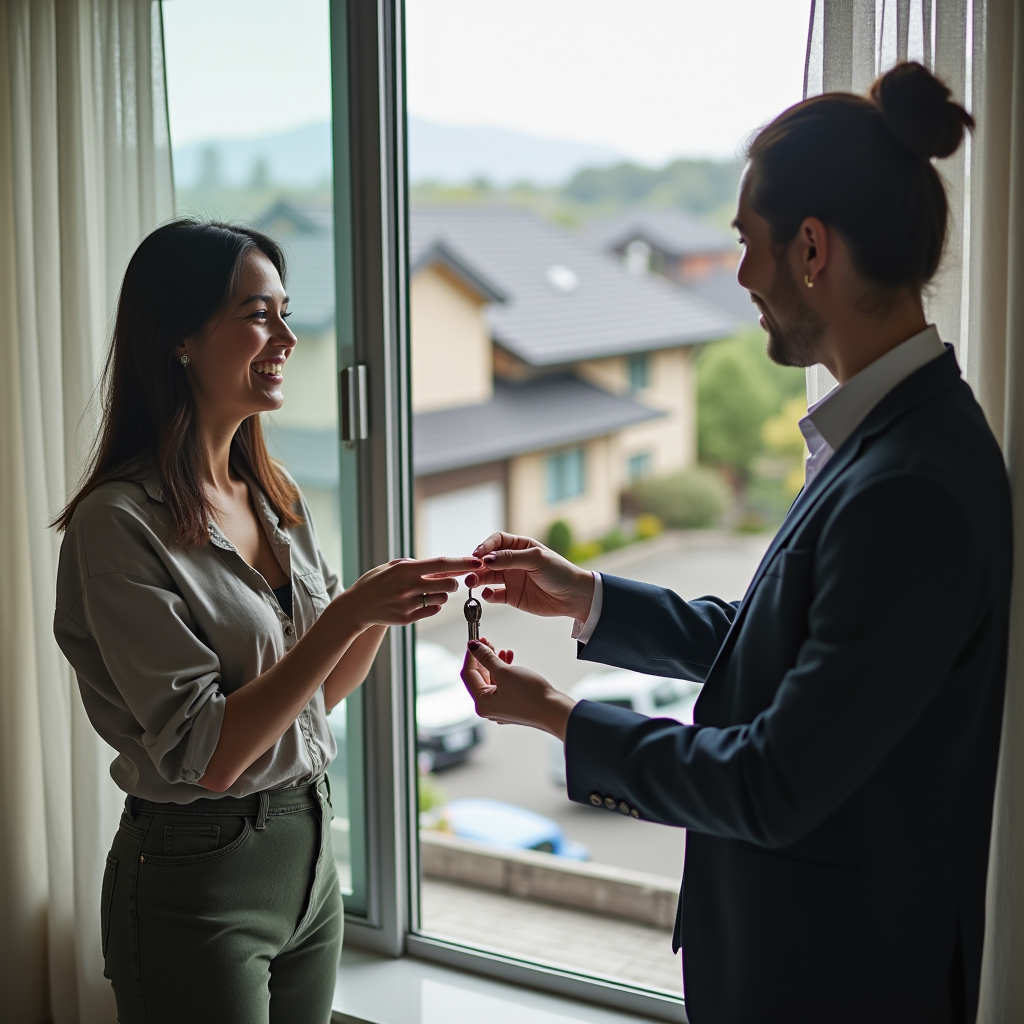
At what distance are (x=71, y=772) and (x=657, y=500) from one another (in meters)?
11.7

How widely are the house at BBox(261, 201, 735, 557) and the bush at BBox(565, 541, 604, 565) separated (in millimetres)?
160

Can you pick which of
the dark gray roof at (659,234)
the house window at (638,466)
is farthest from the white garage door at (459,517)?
the dark gray roof at (659,234)

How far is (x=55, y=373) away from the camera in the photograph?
202cm

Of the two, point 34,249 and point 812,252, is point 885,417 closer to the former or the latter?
point 812,252

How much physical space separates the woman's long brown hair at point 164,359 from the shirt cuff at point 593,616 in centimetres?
52

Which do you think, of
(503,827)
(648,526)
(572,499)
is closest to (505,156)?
(572,499)

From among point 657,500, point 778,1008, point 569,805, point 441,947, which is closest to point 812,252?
point 778,1008

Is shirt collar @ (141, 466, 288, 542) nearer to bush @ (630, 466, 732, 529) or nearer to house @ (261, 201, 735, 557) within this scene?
house @ (261, 201, 735, 557)

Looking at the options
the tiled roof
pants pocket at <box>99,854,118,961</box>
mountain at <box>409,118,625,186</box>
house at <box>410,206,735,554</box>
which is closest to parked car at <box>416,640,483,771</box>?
the tiled roof

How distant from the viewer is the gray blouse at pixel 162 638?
1.26 metres

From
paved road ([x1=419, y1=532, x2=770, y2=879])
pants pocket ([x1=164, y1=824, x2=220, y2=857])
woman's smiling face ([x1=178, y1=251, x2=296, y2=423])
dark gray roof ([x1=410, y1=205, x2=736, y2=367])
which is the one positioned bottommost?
paved road ([x1=419, y1=532, x2=770, y2=879])

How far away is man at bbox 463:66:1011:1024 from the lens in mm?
893

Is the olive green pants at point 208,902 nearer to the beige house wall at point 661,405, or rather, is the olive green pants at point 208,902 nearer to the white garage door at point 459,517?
the white garage door at point 459,517

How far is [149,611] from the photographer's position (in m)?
1.27
